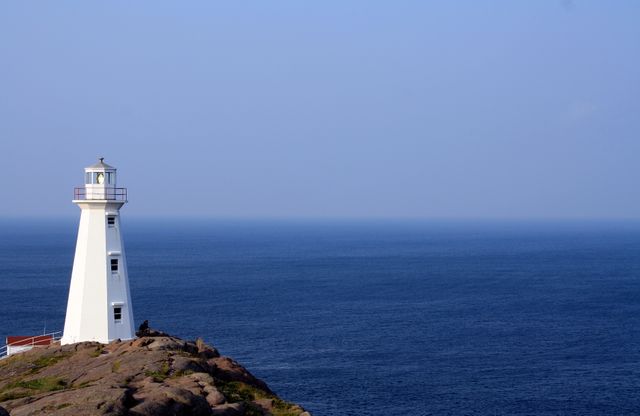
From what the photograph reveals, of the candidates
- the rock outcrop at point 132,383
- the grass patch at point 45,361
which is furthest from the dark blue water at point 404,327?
the grass patch at point 45,361

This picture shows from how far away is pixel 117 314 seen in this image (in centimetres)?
4159

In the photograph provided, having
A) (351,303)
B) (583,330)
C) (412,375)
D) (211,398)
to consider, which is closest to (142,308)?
(351,303)

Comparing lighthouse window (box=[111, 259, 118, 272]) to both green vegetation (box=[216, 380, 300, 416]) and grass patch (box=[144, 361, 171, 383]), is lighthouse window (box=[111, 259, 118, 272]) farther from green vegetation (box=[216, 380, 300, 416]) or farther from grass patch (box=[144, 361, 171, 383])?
green vegetation (box=[216, 380, 300, 416])

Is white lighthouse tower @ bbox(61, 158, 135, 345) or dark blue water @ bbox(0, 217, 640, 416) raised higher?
white lighthouse tower @ bbox(61, 158, 135, 345)

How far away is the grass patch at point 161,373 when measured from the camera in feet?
106

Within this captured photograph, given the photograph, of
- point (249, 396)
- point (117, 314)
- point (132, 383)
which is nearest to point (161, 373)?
point (132, 383)

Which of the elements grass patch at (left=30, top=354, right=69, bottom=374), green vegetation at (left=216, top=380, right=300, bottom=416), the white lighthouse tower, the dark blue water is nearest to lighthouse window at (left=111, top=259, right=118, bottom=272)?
the white lighthouse tower

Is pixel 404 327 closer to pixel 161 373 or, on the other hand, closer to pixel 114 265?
pixel 114 265

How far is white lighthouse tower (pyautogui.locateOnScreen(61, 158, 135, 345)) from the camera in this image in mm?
41062

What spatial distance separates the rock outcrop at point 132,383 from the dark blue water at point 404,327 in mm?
19068

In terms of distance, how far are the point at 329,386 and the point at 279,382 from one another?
3.58 meters

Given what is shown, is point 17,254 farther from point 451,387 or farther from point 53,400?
point 53,400

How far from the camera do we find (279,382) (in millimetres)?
61312

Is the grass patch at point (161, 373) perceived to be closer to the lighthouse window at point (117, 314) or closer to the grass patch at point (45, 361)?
the grass patch at point (45, 361)
